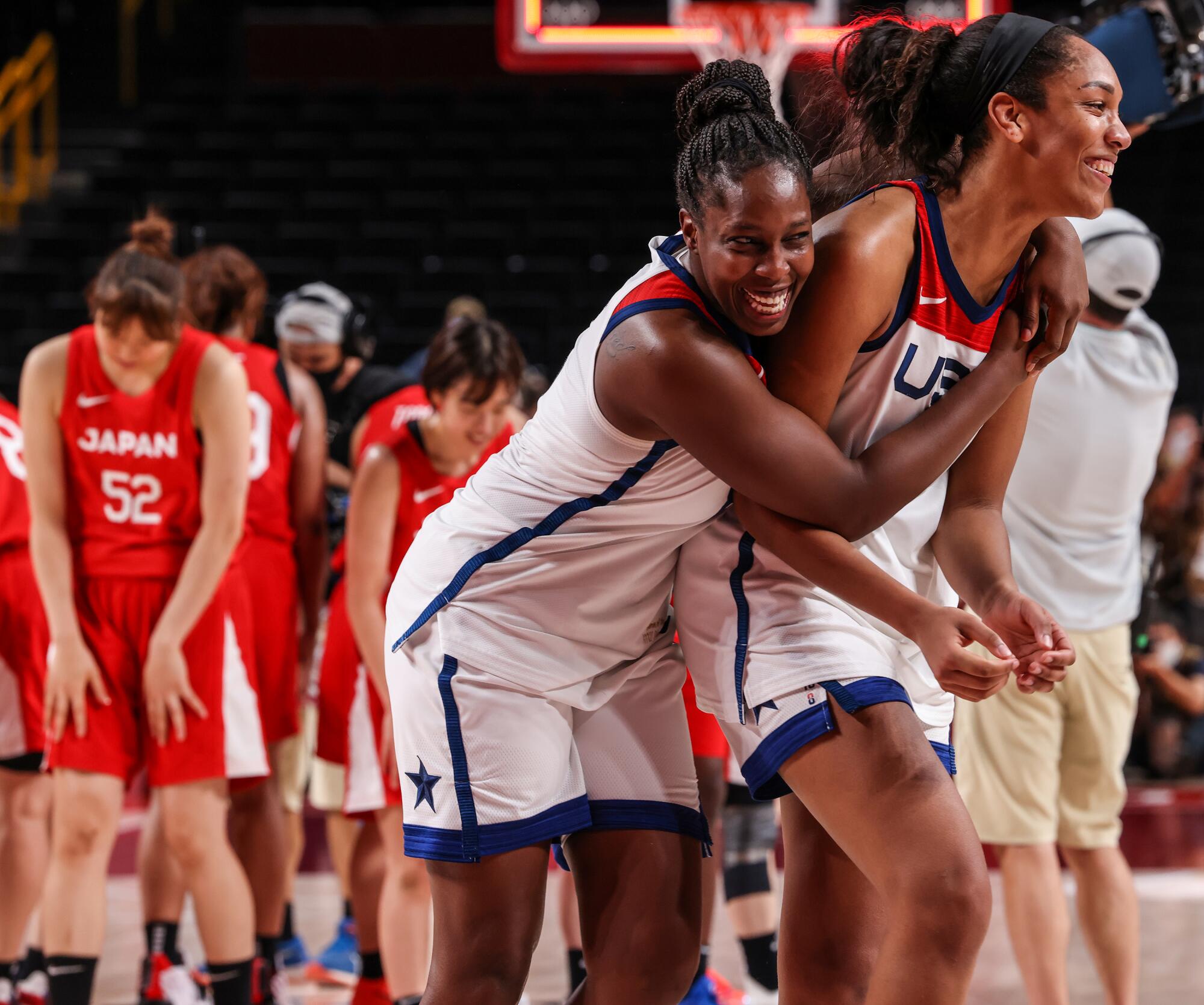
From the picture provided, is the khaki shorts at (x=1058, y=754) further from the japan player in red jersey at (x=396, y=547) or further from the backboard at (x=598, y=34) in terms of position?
the backboard at (x=598, y=34)

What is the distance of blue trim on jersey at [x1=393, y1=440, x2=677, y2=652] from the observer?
7.04 feet

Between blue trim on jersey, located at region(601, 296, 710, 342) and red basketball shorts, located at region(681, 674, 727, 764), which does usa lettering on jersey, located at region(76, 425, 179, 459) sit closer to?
red basketball shorts, located at region(681, 674, 727, 764)

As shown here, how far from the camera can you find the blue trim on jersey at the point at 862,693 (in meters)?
2.07

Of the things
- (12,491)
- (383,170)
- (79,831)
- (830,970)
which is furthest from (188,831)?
(383,170)

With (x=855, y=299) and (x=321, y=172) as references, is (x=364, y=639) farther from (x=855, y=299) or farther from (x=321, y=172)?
(x=321, y=172)

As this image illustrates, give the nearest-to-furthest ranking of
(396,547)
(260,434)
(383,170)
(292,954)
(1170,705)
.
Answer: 1. (396,547)
2. (260,434)
3. (292,954)
4. (1170,705)
5. (383,170)

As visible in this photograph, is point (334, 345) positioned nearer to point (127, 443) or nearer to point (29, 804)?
point (127, 443)

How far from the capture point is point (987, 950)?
181 inches

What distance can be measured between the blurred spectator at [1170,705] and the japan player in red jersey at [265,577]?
402cm

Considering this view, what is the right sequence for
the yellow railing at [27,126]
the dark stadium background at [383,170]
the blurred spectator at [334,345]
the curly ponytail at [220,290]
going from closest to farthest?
the curly ponytail at [220,290], the blurred spectator at [334,345], the dark stadium background at [383,170], the yellow railing at [27,126]

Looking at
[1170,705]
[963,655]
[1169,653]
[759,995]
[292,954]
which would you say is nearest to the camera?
[963,655]

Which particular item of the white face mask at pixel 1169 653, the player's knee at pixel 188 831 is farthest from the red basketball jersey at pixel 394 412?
the white face mask at pixel 1169 653

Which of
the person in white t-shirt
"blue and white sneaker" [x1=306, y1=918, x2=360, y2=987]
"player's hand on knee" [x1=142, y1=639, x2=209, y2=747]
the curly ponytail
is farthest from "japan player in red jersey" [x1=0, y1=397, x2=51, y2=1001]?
the person in white t-shirt

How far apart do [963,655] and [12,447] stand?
3.06 metres
